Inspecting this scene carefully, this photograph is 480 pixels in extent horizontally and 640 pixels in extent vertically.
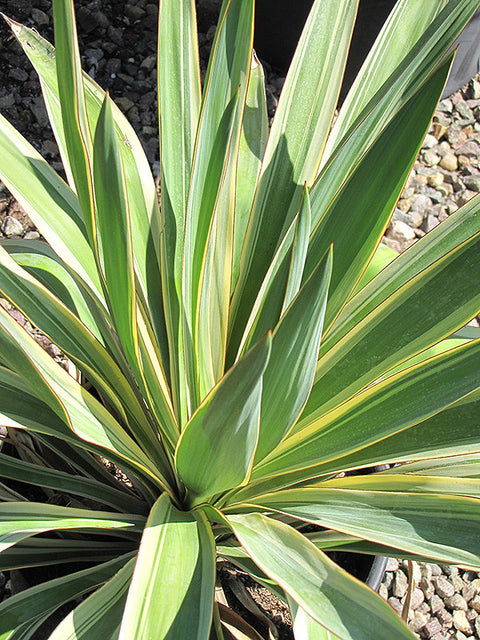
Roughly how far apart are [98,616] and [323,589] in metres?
0.30

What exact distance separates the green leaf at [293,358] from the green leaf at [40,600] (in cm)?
37

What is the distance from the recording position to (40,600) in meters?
0.83

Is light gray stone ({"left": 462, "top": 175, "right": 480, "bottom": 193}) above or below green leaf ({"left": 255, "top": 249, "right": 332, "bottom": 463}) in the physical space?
above

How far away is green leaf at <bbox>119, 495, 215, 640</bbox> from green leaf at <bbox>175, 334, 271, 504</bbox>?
0.18 feet

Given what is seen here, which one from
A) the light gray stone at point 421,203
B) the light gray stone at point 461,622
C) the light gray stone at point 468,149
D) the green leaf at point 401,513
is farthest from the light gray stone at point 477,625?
the light gray stone at point 468,149

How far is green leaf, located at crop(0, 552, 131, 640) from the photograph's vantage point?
0.79m

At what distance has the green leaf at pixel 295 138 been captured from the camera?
92cm

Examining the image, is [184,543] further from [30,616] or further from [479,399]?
[479,399]

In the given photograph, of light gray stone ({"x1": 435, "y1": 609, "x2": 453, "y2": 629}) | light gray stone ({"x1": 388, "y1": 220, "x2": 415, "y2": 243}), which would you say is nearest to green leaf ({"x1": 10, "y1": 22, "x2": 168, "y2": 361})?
light gray stone ({"x1": 435, "y1": 609, "x2": 453, "y2": 629})

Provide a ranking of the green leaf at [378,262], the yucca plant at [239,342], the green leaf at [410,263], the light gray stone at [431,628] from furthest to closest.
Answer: the light gray stone at [431,628] → the green leaf at [378,262] → the green leaf at [410,263] → the yucca plant at [239,342]

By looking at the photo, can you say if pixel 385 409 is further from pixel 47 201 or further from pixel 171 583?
pixel 47 201

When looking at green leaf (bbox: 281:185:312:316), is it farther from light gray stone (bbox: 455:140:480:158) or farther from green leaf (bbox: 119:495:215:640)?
light gray stone (bbox: 455:140:480:158)

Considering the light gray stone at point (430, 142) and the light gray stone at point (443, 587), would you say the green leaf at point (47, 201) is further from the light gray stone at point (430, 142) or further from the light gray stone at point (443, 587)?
the light gray stone at point (430, 142)

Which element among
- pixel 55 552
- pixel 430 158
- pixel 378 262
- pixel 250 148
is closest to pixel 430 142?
pixel 430 158
